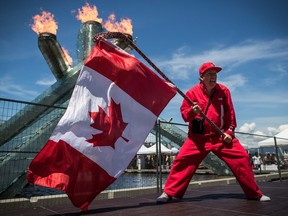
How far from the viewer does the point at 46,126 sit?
19.7ft

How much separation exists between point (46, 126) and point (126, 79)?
11.6ft

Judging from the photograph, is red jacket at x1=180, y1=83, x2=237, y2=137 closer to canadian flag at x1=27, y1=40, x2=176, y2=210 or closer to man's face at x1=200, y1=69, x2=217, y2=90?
man's face at x1=200, y1=69, x2=217, y2=90

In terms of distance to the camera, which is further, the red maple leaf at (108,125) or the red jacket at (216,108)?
the red jacket at (216,108)

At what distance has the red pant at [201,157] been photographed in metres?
3.37

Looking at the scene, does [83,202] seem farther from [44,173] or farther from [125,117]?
[125,117]

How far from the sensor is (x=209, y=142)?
3529 millimetres

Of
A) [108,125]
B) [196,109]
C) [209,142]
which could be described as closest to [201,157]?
[209,142]

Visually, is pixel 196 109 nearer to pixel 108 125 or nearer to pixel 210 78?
pixel 210 78

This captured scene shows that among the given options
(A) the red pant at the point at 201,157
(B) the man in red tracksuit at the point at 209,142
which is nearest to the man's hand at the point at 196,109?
(B) the man in red tracksuit at the point at 209,142

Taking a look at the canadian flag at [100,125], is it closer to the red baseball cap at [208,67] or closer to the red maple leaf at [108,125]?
the red maple leaf at [108,125]

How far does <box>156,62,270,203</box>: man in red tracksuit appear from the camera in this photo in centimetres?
338

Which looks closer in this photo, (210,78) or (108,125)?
(108,125)

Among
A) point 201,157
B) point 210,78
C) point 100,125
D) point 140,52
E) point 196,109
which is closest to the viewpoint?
point 100,125

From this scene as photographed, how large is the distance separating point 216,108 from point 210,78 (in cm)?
43
